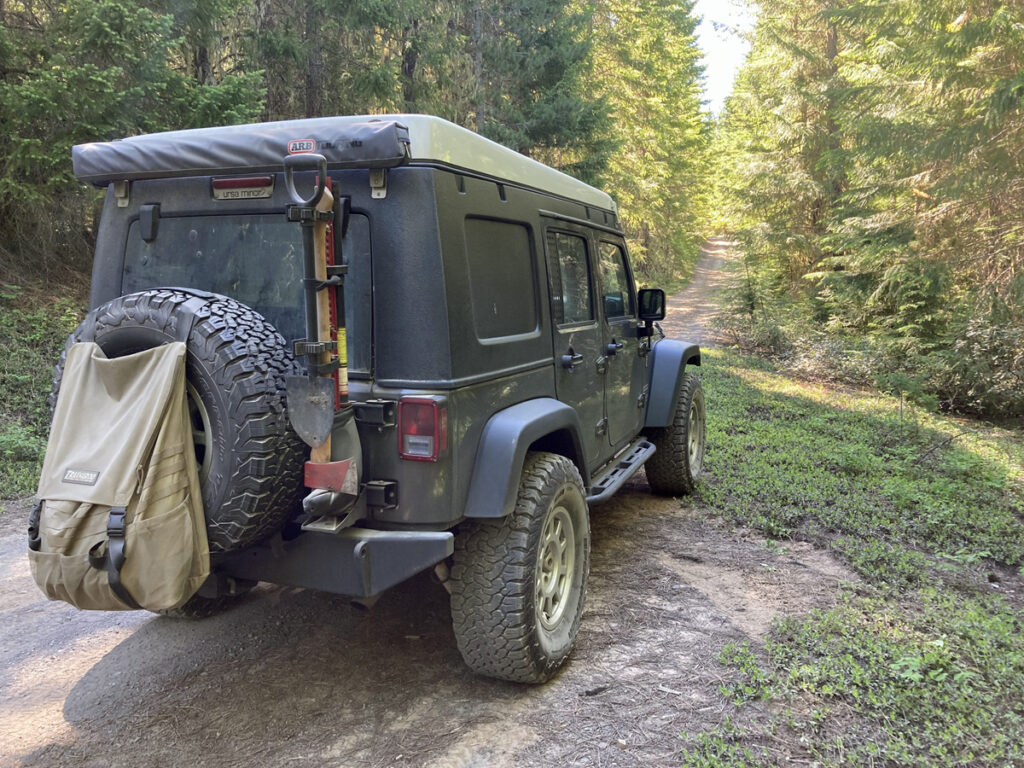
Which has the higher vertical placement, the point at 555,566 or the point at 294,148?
the point at 294,148

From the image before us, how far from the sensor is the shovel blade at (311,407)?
2.42 metres

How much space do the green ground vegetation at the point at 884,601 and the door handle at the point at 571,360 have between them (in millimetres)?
1649

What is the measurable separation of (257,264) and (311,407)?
3.02 feet

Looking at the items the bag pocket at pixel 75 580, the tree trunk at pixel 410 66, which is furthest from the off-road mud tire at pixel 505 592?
the tree trunk at pixel 410 66

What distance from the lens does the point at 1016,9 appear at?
8711 millimetres

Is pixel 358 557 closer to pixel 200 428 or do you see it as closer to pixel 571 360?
pixel 200 428

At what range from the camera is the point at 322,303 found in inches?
98.3

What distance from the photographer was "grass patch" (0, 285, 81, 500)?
6297 mm

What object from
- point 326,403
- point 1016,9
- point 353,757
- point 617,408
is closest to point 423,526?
point 326,403

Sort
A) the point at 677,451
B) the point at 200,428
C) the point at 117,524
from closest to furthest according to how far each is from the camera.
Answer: the point at 117,524, the point at 200,428, the point at 677,451

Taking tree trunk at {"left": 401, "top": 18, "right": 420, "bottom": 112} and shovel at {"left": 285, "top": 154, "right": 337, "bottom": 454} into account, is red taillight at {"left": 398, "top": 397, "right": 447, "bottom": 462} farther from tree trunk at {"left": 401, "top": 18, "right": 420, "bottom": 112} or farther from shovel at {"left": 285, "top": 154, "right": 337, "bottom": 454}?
tree trunk at {"left": 401, "top": 18, "right": 420, "bottom": 112}

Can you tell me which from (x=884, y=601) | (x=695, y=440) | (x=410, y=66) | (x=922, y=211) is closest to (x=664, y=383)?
(x=695, y=440)

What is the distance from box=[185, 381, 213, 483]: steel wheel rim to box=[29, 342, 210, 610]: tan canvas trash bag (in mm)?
53

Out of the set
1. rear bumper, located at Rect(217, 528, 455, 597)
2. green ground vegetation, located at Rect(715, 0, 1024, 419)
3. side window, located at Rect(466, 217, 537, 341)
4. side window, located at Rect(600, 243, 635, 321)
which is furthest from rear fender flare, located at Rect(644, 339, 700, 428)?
green ground vegetation, located at Rect(715, 0, 1024, 419)
